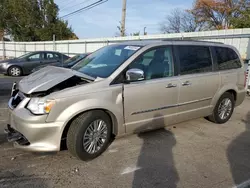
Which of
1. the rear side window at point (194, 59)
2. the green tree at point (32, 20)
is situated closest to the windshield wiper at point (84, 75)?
the rear side window at point (194, 59)

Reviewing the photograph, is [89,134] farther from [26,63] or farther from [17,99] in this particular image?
[26,63]

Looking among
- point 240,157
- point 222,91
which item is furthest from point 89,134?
point 222,91

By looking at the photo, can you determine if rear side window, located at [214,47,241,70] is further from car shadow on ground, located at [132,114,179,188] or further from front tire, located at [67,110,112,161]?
front tire, located at [67,110,112,161]

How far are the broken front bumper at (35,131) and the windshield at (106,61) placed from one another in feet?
3.42

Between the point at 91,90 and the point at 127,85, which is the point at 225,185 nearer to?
the point at 127,85

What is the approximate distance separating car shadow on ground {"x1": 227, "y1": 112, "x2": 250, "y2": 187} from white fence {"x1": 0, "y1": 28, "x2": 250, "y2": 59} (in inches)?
199

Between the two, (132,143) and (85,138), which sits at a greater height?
(85,138)

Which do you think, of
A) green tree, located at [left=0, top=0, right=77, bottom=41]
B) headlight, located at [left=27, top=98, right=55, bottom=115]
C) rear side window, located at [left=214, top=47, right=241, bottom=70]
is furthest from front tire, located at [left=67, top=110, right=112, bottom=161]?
green tree, located at [left=0, top=0, right=77, bottom=41]

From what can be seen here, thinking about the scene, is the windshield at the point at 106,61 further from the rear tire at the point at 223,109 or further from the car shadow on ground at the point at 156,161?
the rear tire at the point at 223,109

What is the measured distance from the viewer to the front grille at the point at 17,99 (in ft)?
11.3

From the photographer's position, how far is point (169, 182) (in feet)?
9.82

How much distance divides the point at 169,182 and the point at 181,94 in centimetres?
176

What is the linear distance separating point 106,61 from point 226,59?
9.14ft

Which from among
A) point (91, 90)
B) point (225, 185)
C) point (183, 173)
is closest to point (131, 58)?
point (91, 90)
